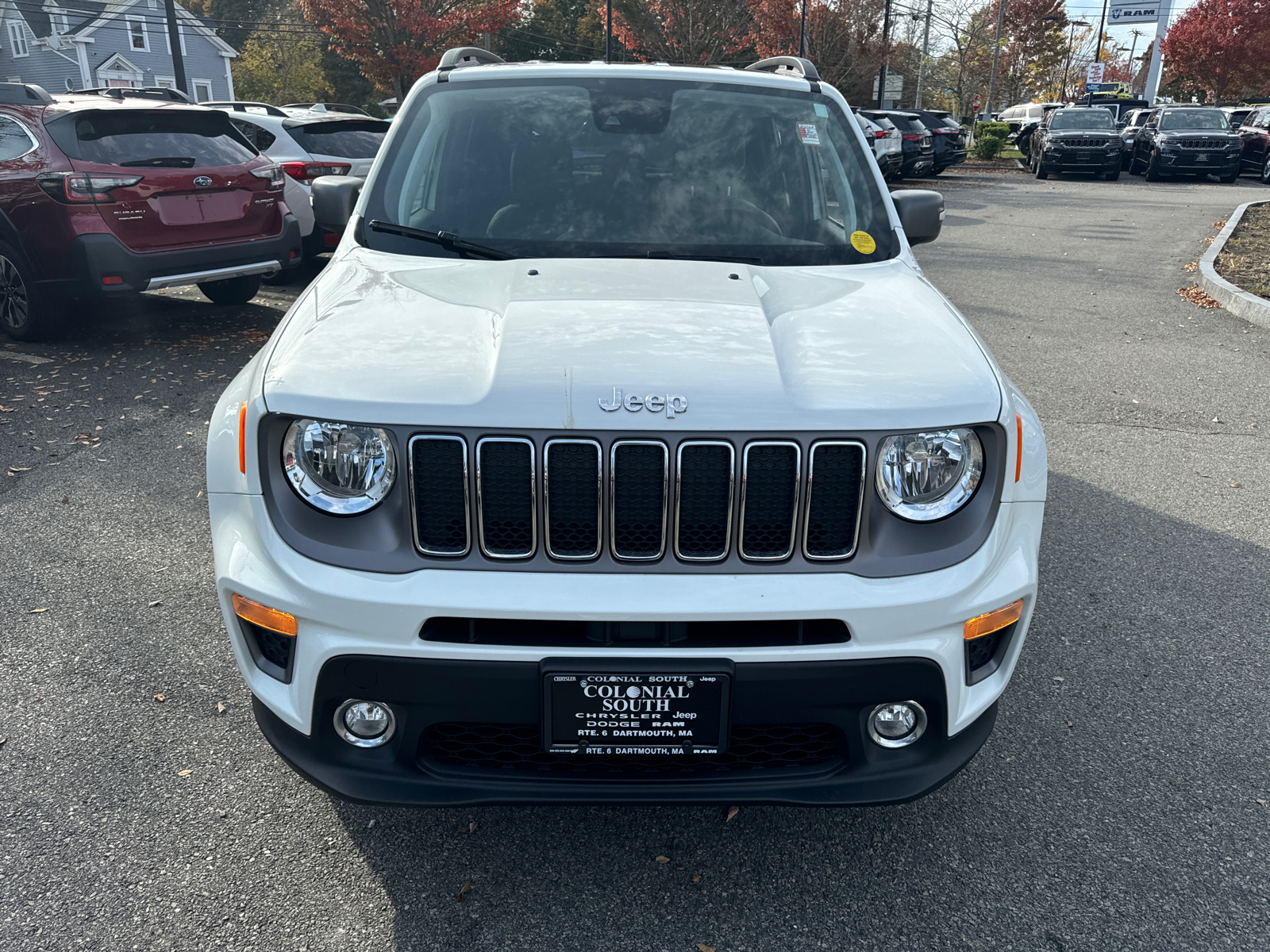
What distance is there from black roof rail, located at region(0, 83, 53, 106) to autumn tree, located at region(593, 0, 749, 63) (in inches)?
965

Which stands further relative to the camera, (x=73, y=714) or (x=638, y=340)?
(x=73, y=714)

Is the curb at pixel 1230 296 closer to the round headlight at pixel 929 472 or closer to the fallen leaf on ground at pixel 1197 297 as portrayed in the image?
the fallen leaf on ground at pixel 1197 297

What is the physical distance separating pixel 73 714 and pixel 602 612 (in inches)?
80.0

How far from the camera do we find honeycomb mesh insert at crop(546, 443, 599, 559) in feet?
6.93

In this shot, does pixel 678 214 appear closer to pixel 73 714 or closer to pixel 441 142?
pixel 441 142

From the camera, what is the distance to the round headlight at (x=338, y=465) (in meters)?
2.15

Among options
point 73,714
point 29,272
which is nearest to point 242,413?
point 73,714

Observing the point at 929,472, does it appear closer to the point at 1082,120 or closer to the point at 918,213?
the point at 918,213

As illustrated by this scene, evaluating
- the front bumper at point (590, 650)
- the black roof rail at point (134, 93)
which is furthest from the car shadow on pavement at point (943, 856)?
the black roof rail at point (134, 93)

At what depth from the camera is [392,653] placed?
2072mm

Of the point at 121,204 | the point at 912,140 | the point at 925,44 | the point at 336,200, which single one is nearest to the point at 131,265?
the point at 121,204

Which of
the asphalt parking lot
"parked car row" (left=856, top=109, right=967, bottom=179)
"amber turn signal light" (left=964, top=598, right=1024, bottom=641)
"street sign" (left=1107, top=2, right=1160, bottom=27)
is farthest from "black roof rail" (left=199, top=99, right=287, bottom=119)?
"street sign" (left=1107, top=2, right=1160, bottom=27)

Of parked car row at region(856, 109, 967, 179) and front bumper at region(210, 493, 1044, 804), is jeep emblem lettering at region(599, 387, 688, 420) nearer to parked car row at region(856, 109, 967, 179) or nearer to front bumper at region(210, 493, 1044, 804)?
front bumper at region(210, 493, 1044, 804)

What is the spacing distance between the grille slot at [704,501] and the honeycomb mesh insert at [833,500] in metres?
0.18
